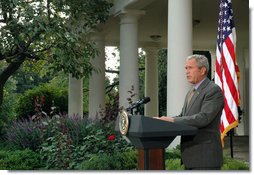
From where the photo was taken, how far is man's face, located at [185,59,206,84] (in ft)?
14.0

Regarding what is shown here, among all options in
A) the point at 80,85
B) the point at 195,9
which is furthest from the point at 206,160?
the point at 80,85

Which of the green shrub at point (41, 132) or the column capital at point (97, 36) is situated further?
the column capital at point (97, 36)

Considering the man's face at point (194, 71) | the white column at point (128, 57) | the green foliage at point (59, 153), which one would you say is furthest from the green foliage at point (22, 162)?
the man's face at point (194, 71)

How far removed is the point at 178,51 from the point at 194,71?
6692mm

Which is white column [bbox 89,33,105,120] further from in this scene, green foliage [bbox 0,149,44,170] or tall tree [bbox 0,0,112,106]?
green foliage [bbox 0,149,44,170]

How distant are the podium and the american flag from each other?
519 cm

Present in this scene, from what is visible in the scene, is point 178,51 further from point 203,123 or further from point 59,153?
point 203,123

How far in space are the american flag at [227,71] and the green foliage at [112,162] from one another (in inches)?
79.1

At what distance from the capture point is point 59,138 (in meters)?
10.5

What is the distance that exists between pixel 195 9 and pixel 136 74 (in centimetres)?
345

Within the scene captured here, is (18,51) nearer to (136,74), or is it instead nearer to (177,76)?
(136,74)

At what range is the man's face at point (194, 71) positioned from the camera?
4270 millimetres

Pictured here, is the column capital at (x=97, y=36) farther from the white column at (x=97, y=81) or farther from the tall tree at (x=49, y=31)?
the tall tree at (x=49, y=31)

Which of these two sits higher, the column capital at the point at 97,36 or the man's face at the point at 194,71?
the column capital at the point at 97,36
